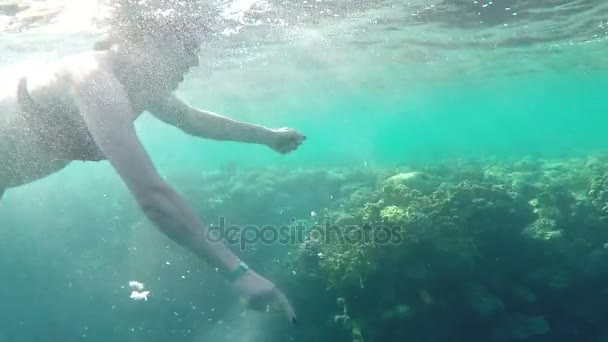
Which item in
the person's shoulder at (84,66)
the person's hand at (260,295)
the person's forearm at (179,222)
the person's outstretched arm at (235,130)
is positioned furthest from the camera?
the person's outstretched arm at (235,130)

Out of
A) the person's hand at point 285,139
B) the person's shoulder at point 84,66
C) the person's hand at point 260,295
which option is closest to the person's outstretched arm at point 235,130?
the person's hand at point 285,139

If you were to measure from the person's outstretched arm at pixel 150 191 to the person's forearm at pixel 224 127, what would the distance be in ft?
5.97

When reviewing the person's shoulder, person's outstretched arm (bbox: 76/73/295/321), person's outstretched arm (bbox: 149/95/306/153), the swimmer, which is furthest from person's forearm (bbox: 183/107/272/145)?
person's outstretched arm (bbox: 76/73/295/321)

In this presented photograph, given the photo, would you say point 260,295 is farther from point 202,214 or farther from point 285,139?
point 202,214

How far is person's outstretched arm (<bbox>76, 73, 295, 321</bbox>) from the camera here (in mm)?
2410

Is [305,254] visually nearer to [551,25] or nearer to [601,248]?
[601,248]

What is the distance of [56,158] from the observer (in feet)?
11.2

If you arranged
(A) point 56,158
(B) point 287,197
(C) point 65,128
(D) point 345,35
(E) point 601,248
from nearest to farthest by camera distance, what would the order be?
(C) point 65,128 → (A) point 56,158 → (E) point 601,248 → (B) point 287,197 → (D) point 345,35

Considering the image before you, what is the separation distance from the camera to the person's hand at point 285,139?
4.45 metres

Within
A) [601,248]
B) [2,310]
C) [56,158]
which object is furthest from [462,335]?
[2,310]

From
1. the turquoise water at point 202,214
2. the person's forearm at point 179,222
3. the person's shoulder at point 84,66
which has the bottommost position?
the turquoise water at point 202,214

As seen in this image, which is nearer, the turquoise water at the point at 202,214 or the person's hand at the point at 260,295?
the person's hand at the point at 260,295

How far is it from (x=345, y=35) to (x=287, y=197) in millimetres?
7848

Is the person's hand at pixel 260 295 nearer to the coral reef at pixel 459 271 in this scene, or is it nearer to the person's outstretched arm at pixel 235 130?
the person's outstretched arm at pixel 235 130
